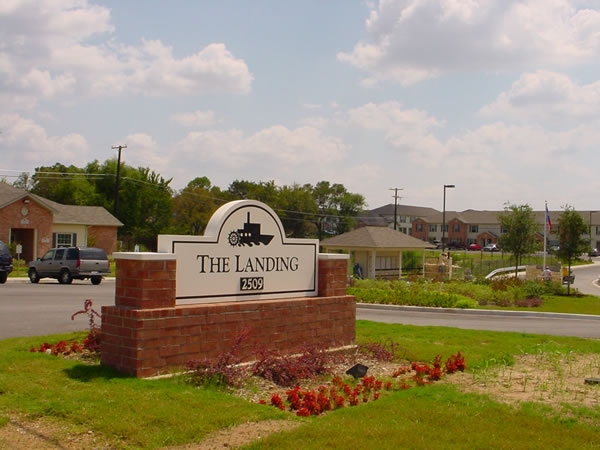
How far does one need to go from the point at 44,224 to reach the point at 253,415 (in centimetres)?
3885

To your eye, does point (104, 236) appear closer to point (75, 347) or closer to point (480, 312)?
point (480, 312)

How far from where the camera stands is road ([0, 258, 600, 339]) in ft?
48.6

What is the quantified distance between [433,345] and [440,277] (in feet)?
88.2

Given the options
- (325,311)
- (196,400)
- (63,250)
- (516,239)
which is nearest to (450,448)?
(196,400)

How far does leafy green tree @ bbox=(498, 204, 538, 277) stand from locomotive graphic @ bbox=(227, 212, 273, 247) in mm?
33114

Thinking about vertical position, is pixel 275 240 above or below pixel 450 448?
above

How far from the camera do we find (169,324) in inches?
324

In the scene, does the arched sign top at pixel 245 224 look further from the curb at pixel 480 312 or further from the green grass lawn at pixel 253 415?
the curb at pixel 480 312

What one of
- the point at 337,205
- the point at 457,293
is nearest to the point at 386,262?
the point at 457,293

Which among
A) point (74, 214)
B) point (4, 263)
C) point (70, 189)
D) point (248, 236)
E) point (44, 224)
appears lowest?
point (4, 263)

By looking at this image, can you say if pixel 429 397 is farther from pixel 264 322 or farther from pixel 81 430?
pixel 81 430

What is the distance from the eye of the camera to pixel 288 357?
9344 millimetres

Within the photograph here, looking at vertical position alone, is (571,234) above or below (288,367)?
above

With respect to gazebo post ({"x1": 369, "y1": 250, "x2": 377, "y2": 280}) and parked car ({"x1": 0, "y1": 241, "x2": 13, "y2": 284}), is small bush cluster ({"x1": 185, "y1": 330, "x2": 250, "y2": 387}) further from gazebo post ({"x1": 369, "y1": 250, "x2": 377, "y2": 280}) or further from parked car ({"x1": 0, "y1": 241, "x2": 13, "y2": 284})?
gazebo post ({"x1": 369, "y1": 250, "x2": 377, "y2": 280})
